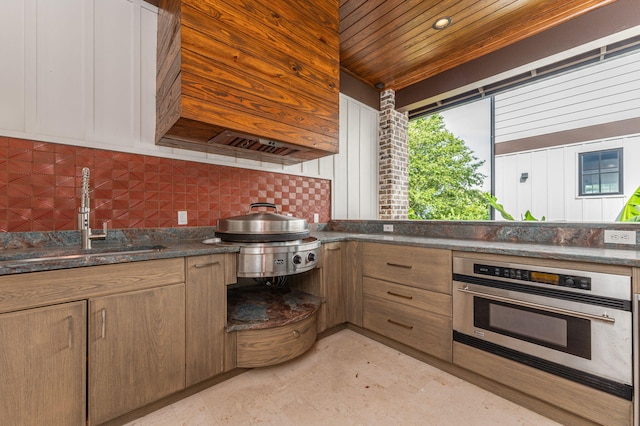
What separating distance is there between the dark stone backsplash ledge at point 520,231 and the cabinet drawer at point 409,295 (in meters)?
0.68

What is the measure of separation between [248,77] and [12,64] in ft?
4.50

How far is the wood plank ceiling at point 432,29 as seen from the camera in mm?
2377

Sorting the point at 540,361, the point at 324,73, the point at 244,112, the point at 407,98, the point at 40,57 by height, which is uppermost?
the point at 407,98

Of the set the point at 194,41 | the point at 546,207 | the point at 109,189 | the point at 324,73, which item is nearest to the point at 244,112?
the point at 194,41

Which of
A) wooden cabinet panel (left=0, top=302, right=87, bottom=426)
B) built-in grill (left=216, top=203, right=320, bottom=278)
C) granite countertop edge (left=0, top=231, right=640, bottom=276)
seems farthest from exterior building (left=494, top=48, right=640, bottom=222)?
wooden cabinet panel (left=0, top=302, right=87, bottom=426)

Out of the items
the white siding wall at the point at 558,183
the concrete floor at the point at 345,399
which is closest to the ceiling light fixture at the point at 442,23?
the concrete floor at the point at 345,399

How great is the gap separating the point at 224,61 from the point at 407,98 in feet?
9.59

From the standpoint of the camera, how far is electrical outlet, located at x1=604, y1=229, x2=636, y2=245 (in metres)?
1.55

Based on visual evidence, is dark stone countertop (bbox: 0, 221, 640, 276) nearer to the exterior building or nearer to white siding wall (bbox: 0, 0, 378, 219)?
white siding wall (bbox: 0, 0, 378, 219)

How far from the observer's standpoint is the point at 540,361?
140 cm

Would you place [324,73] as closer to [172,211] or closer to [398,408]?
[172,211]

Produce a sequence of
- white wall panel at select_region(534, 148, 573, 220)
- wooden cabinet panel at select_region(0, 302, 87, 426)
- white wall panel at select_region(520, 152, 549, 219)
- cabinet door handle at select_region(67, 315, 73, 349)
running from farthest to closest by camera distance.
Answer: white wall panel at select_region(520, 152, 549, 219)
white wall panel at select_region(534, 148, 573, 220)
cabinet door handle at select_region(67, 315, 73, 349)
wooden cabinet panel at select_region(0, 302, 87, 426)

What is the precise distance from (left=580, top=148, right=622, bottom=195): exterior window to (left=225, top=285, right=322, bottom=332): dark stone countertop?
4980mm

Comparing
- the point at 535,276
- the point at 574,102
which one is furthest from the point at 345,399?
the point at 574,102
